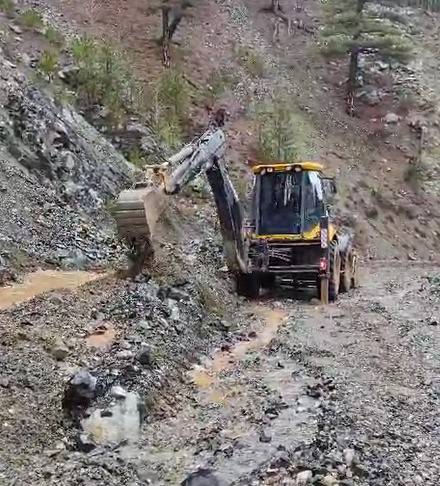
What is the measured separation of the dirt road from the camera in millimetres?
5801

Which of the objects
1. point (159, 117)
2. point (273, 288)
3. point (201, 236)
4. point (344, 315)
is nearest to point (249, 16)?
point (159, 117)

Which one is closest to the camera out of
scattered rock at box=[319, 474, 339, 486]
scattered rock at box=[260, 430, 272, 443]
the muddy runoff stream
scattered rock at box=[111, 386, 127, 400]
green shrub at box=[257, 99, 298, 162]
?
scattered rock at box=[319, 474, 339, 486]

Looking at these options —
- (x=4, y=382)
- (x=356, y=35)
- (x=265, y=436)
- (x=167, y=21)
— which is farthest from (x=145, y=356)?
(x=356, y=35)

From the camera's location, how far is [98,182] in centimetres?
1570

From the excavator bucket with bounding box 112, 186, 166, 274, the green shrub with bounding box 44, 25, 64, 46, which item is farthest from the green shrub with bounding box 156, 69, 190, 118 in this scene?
the excavator bucket with bounding box 112, 186, 166, 274

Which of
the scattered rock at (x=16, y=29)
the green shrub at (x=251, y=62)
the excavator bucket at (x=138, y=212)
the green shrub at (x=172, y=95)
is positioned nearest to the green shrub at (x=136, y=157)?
the green shrub at (x=172, y=95)

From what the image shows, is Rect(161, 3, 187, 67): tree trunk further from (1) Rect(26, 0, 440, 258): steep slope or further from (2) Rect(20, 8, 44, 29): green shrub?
(2) Rect(20, 8, 44, 29): green shrub

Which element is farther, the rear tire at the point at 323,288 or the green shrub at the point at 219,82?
the green shrub at the point at 219,82

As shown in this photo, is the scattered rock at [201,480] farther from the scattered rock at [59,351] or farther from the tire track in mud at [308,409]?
the scattered rock at [59,351]

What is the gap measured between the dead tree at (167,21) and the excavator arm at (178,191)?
1374cm

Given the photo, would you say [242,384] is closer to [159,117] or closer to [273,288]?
[273,288]

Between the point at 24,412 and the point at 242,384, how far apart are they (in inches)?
96.0

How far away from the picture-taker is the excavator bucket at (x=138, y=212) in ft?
29.5

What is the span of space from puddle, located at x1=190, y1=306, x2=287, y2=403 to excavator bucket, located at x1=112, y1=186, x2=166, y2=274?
168 cm
